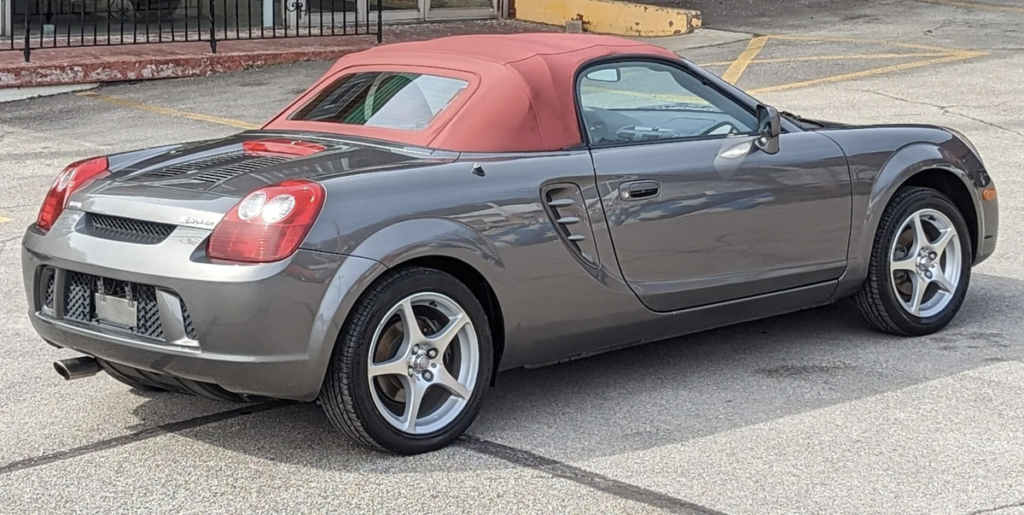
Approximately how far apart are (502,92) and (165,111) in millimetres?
7995

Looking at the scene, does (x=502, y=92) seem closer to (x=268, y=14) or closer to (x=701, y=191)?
(x=701, y=191)

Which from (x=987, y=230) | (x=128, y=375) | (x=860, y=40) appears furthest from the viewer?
(x=860, y=40)

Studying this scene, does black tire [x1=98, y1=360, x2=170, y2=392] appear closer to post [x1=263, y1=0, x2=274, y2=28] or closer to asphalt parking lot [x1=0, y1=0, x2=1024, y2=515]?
asphalt parking lot [x1=0, y1=0, x2=1024, y2=515]

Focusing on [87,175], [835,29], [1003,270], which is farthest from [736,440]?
[835,29]

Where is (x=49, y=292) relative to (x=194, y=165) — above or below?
below

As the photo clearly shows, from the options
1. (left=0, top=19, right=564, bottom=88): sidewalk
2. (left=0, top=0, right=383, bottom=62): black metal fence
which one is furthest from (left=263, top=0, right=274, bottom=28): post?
(left=0, top=19, right=564, bottom=88): sidewalk

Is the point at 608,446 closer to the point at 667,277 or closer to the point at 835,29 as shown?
the point at 667,277

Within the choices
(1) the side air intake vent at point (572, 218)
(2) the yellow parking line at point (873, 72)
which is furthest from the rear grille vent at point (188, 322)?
(2) the yellow parking line at point (873, 72)

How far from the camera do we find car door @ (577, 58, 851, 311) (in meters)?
5.06

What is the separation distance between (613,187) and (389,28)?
1336cm

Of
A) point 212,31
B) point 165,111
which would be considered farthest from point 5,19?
point 165,111

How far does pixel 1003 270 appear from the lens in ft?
23.5

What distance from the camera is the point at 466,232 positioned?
15.0 feet

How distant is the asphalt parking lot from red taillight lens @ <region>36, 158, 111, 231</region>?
704 millimetres
